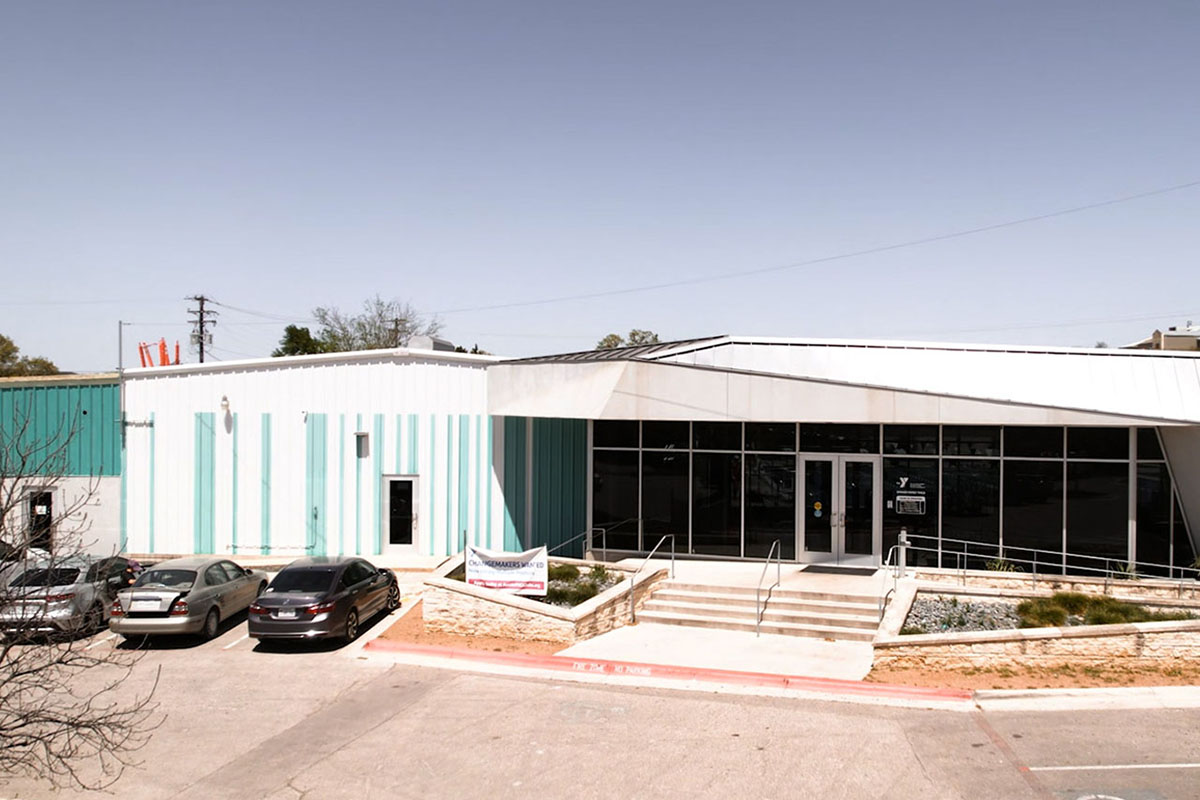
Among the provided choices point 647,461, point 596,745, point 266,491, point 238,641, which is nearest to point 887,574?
point 647,461

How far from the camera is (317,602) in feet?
47.3

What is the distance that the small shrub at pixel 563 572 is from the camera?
56.9 feet

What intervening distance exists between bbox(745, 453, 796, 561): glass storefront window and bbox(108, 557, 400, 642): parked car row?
27.8 ft

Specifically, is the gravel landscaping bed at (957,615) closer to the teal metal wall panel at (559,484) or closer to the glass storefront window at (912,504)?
the glass storefront window at (912,504)

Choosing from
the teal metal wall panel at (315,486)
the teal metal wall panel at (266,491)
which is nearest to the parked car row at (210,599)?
the teal metal wall panel at (315,486)

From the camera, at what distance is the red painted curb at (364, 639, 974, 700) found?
1239 cm

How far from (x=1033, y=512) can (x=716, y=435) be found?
269 inches

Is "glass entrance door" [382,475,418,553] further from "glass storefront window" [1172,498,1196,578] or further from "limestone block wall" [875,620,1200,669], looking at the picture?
"glass storefront window" [1172,498,1196,578]

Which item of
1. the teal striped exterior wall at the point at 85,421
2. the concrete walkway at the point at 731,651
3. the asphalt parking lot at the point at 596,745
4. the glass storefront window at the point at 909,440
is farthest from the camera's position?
the teal striped exterior wall at the point at 85,421

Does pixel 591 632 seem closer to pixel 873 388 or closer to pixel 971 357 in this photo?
pixel 873 388

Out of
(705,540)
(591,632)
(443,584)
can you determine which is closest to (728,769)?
(591,632)

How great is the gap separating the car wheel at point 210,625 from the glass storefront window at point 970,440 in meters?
14.8

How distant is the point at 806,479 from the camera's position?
19.5 m

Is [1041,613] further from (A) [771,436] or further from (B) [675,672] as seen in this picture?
(A) [771,436]
